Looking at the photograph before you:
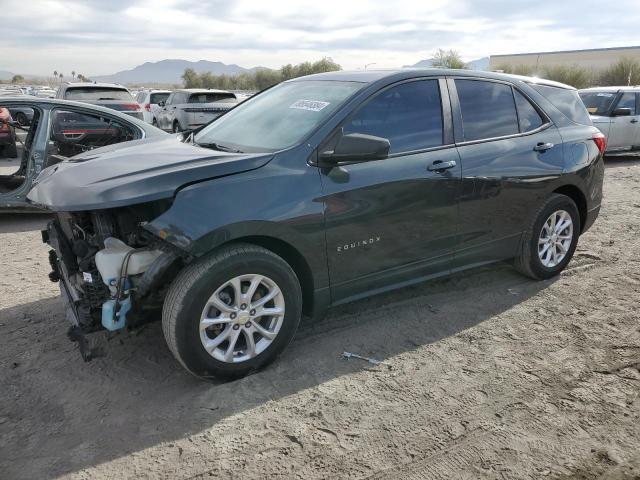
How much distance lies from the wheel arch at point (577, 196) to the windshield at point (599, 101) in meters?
8.65

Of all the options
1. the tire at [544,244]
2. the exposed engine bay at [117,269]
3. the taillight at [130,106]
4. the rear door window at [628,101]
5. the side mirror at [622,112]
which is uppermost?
the taillight at [130,106]

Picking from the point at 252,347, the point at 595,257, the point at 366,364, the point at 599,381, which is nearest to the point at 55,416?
the point at 252,347

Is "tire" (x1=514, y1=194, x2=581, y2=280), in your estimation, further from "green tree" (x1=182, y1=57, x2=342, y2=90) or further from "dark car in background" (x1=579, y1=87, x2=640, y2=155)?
"green tree" (x1=182, y1=57, x2=342, y2=90)

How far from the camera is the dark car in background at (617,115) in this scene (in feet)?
39.8

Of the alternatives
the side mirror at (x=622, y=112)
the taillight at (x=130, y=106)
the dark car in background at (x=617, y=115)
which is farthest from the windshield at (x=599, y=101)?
the taillight at (x=130, y=106)

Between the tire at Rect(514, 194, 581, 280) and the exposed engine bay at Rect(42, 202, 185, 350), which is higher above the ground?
the exposed engine bay at Rect(42, 202, 185, 350)

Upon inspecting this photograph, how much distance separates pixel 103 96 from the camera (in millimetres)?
13750

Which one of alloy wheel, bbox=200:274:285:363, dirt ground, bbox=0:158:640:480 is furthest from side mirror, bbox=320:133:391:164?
dirt ground, bbox=0:158:640:480

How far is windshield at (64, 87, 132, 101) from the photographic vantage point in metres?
13.3

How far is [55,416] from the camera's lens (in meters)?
3.00

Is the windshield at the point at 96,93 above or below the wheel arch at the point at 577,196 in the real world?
above

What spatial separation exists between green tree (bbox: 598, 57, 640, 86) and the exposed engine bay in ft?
127

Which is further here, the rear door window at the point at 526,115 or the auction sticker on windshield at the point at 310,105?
the rear door window at the point at 526,115

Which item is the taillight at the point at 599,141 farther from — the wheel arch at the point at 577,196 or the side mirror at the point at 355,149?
the side mirror at the point at 355,149
